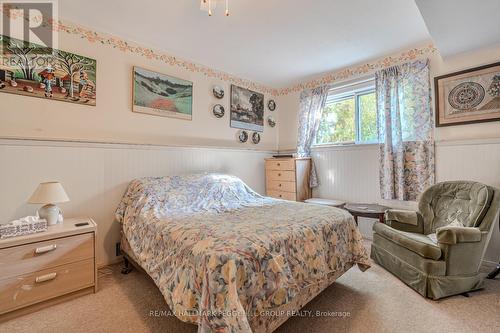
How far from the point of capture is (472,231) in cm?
187

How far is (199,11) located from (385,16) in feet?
6.15

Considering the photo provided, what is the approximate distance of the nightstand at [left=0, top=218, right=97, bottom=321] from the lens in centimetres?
164

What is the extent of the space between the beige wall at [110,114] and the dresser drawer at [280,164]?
1.06 m

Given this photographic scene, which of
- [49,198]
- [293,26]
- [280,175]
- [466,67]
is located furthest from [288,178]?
[49,198]

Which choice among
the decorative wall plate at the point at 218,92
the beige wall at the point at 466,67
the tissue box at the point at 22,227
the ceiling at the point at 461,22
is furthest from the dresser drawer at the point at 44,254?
the beige wall at the point at 466,67

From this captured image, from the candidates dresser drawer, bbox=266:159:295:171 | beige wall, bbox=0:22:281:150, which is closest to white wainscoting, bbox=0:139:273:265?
beige wall, bbox=0:22:281:150

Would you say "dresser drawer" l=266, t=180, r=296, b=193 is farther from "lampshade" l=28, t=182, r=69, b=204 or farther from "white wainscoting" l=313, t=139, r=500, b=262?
"lampshade" l=28, t=182, r=69, b=204

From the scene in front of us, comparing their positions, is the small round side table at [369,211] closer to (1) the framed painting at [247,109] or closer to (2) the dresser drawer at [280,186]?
(2) the dresser drawer at [280,186]

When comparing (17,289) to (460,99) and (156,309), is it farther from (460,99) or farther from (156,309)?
(460,99)

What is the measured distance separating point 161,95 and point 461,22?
3.25 meters

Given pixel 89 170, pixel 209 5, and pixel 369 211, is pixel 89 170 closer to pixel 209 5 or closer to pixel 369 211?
pixel 209 5

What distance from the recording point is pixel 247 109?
4.02 meters

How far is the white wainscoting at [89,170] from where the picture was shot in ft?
6.66

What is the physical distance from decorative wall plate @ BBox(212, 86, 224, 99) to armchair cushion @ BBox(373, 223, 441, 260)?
283cm
